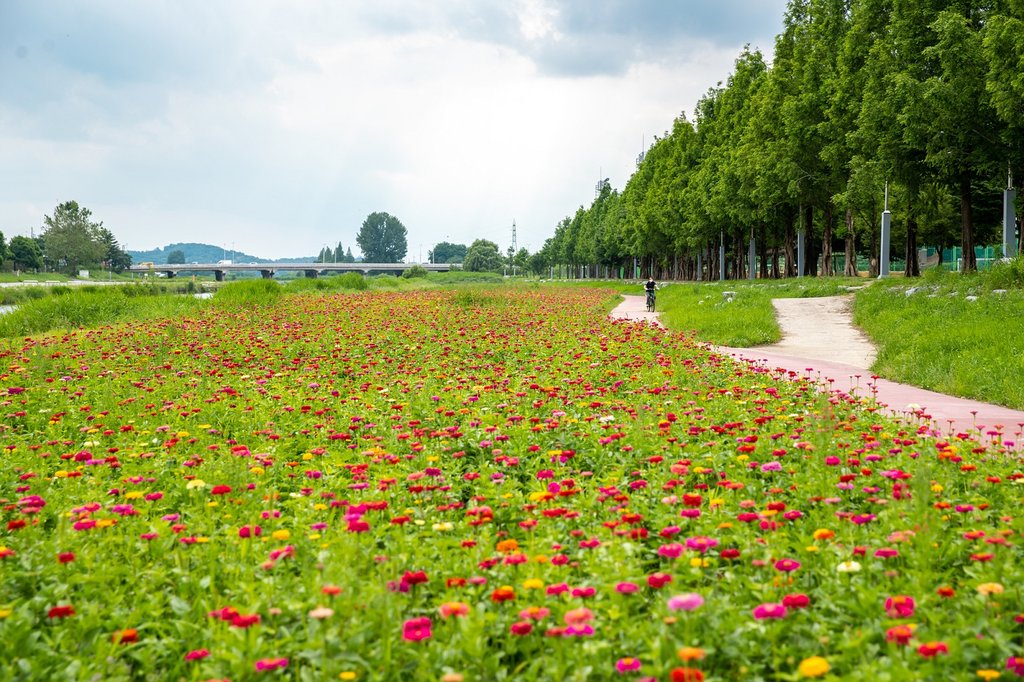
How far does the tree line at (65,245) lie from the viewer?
122250 mm

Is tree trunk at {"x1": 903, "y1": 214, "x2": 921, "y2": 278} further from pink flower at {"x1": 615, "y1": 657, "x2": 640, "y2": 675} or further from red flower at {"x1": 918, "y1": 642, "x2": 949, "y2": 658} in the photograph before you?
pink flower at {"x1": 615, "y1": 657, "x2": 640, "y2": 675}

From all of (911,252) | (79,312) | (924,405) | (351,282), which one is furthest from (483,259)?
(924,405)

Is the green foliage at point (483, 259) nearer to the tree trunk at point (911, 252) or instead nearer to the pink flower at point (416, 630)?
the tree trunk at point (911, 252)

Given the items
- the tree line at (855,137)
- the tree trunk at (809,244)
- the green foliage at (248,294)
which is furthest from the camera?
the tree trunk at (809,244)

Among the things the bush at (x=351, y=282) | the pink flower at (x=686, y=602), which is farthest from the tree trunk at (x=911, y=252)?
the pink flower at (x=686, y=602)

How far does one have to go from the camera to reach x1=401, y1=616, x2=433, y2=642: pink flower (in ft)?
9.68

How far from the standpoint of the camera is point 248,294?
84.9ft

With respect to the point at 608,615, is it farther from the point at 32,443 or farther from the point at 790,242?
the point at 790,242

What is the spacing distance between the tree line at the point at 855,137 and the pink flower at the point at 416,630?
2015 centimetres

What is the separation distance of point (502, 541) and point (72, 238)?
13677cm

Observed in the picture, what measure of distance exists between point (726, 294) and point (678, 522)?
24.7m

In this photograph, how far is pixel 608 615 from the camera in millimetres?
3396

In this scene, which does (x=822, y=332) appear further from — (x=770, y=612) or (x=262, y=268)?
(x=262, y=268)

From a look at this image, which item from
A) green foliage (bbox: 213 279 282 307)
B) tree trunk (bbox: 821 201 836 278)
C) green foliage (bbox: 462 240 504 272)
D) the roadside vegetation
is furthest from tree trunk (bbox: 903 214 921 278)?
green foliage (bbox: 462 240 504 272)
